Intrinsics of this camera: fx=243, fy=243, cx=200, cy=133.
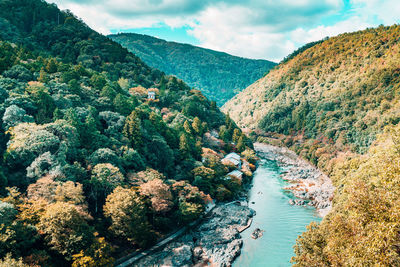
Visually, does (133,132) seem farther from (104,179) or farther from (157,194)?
(157,194)

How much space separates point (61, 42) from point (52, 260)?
3255 inches

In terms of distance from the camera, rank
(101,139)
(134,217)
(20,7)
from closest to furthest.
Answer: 1. (134,217)
2. (101,139)
3. (20,7)

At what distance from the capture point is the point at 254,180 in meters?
68.7

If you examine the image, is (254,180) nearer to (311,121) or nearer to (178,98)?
(178,98)

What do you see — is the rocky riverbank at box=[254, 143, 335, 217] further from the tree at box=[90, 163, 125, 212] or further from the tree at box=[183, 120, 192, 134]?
the tree at box=[90, 163, 125, 212]

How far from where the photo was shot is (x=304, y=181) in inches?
2608

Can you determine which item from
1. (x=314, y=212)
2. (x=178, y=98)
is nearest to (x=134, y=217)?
(x=314, y=212)

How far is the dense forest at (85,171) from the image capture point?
86.4ft

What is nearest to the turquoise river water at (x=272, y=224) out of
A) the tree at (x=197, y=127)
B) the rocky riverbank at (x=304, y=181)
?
the rocky riverbank at (x=304, y=181)

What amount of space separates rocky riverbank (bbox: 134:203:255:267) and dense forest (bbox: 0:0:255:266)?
265 cm

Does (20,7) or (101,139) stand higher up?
(20,7)

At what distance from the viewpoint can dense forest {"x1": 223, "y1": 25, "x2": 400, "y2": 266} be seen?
15031 millimetres

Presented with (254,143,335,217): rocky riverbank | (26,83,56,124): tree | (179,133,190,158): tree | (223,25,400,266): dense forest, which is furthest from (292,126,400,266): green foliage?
(26,83,56,124): tree

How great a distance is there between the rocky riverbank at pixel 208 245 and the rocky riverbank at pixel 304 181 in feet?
54.8
